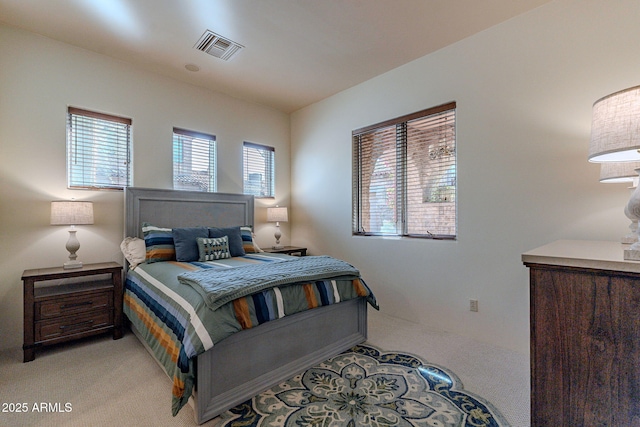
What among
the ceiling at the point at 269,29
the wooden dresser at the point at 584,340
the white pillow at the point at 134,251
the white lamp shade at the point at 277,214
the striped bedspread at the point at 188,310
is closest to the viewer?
the wooden dresser at the point at 584,340

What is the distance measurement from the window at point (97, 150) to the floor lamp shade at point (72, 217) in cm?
39

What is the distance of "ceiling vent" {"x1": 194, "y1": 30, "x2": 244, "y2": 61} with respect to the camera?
273 centimetres

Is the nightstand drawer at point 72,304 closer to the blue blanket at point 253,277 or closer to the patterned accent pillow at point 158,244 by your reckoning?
the patterned accent pillow at point 158,244

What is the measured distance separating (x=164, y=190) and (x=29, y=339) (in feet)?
5.80

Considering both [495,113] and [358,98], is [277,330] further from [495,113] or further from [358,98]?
[358,98]

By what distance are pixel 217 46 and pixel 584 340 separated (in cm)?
344

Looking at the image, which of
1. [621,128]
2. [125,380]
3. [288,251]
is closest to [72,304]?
[125,380]

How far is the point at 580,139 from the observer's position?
2.20 m

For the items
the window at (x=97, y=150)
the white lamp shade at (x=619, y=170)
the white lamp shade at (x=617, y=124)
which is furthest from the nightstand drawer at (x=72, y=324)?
the white lamp shade at (x=619, y=170)

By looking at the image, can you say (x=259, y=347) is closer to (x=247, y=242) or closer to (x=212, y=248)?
(x=212, y=248)

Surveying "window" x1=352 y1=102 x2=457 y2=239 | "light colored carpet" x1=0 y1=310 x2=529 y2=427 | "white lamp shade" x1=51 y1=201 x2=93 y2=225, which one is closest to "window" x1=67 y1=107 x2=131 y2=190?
"white lamp shade" x1=51 y1=201 x2=93 y2=225

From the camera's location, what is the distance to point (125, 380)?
208cm

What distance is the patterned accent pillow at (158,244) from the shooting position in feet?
9.77

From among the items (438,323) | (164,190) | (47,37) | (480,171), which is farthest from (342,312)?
(47,37)
